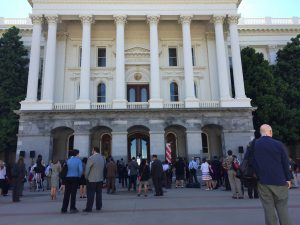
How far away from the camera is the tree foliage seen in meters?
31.0

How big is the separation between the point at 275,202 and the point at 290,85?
3296 cm

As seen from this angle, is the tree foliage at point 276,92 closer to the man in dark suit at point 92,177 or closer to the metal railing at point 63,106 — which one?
the metal railing at point 63,106

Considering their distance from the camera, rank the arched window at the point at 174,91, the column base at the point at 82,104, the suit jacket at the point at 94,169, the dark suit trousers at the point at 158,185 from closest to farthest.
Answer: the suit jacket at the point at 94,169
the dark suit trousers at the point at 158,185
the column base at the point at 82,104
the arched window at the point at 174,91

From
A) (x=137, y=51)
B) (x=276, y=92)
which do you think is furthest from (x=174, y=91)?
(x=276, y=92)

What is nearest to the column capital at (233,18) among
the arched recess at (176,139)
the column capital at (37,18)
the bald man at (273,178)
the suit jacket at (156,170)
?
the arched recess at (176,139)

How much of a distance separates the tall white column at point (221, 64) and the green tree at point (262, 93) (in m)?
3.85

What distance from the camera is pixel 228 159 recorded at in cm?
1419

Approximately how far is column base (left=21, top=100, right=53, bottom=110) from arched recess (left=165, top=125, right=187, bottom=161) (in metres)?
11.8

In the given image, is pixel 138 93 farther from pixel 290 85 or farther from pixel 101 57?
pixel 290 85

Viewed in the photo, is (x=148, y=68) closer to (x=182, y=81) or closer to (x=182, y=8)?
(x=182, y=81)

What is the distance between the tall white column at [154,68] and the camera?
28.8 m

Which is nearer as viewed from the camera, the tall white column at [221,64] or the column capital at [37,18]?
the tall white column at [221,64]

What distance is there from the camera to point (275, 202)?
5.46 metres

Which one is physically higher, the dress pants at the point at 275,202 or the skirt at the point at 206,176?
the skirt at the point at 206,176
